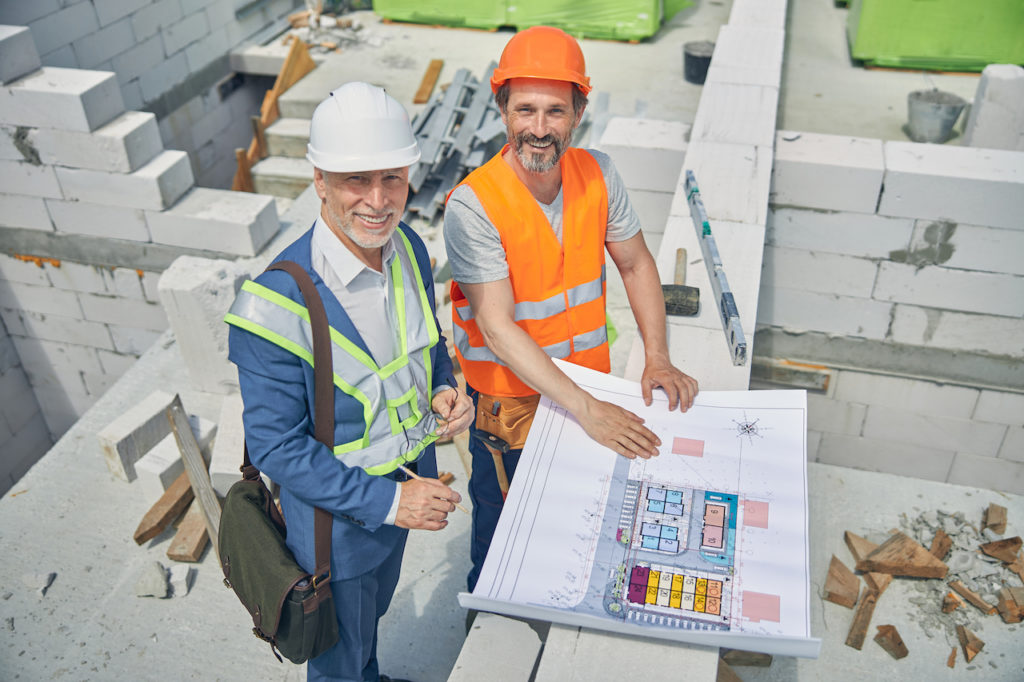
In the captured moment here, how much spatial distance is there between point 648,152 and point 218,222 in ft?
10.7

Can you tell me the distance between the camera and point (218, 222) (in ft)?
18.9

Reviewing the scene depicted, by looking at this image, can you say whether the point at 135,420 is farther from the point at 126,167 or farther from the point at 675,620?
the point at 675,620

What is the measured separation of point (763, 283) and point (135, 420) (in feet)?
13.8

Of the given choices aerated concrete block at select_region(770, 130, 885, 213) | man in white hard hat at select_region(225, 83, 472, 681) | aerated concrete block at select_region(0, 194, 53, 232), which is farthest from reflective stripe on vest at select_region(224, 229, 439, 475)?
aerated concrete block at select_region(0, 194, 53, 232)

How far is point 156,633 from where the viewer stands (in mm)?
3455

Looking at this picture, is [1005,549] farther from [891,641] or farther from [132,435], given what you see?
[132,435]

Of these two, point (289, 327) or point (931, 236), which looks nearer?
point (289, 327)

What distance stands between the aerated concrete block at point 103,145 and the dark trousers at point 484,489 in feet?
13.7

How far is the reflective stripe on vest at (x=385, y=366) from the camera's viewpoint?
1.81 m

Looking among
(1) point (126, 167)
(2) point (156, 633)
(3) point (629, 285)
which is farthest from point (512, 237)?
(1) point (126, 167)

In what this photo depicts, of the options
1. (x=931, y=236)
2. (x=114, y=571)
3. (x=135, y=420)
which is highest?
(x=931, y=236)

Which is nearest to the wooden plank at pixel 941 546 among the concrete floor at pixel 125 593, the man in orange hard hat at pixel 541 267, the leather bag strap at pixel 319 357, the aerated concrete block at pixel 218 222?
the concrete floor at pixel 125 593

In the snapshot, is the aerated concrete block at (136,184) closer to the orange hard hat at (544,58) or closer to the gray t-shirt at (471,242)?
the gray t-shirt at (471,242)

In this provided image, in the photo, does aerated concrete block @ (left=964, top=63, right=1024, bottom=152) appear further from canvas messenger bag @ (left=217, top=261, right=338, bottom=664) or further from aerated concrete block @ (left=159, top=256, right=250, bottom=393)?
canvas messenger bag @ (left=217, top=261, right=338, bottom=664)
